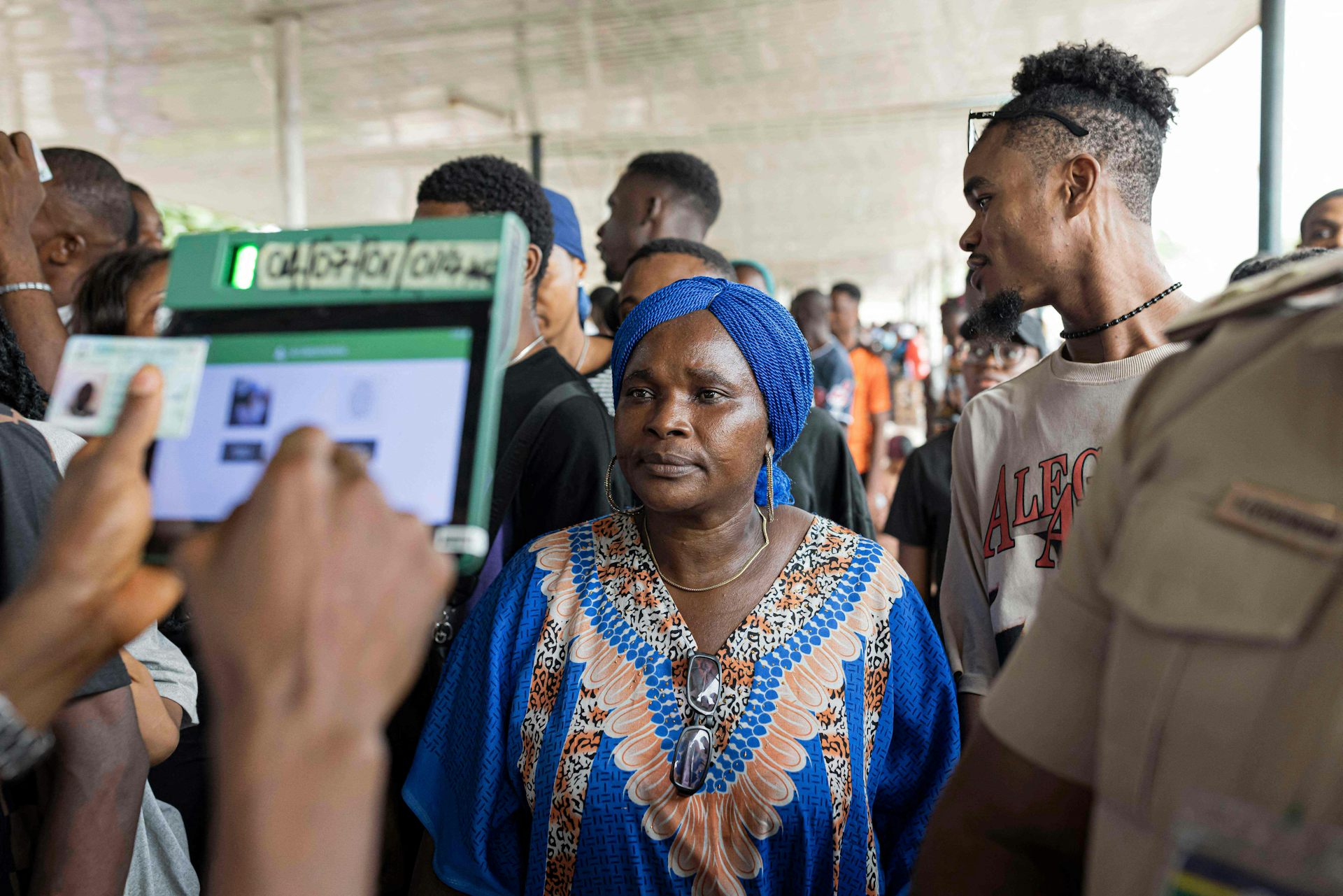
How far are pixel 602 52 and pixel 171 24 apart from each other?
3.36 meters

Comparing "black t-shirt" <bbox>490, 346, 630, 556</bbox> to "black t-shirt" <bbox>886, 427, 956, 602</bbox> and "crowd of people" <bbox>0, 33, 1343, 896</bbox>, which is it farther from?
"black t-shirt" <bbox>886, 427, 956, 602</bbox>

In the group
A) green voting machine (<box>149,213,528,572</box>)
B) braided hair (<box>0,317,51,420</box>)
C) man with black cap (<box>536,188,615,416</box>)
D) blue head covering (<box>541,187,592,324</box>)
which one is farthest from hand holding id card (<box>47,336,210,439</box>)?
blue head covering (<box>541,187,592,324</box>)

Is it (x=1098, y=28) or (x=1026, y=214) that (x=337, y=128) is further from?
(x=1026, y=214)

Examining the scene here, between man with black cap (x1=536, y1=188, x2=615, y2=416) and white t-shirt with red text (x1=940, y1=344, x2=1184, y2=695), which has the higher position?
man with black cap (x1=536, y1=188, x2=615, y2=416)

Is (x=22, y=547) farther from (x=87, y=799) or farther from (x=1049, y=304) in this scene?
(x=1049, y=304)

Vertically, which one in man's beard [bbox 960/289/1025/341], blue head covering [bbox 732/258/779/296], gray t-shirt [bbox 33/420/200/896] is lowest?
gray t-shirt [bbox 33/420/200/896]

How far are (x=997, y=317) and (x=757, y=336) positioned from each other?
49 cm

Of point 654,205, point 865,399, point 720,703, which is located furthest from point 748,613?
point 865,399

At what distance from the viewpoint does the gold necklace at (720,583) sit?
1917 millimetres

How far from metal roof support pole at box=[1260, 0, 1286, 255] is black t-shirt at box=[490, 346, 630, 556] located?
9.24 feet

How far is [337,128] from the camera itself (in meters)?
10.7

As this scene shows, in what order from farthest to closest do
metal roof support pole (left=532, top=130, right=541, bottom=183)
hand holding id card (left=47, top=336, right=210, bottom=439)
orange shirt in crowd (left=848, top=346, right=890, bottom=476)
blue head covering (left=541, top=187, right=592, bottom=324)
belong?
metal roof support pole (left=532, top=130, right=541, bottom=183)
orange shirt in crowd (left=848, top=346, right=890, bottom=476)
blue head covering (left=541, top=187, right=592, bottom=324)
hand holding id card (left=47, top=336, right=210, bottom=439)

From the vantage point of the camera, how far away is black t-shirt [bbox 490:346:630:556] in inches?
90.7

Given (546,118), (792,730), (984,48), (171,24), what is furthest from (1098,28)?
(792,730)
